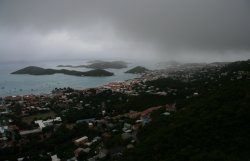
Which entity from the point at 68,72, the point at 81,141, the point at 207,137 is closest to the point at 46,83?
the point at 68,72

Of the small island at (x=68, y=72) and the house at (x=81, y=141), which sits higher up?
the small island at (x=68, y=72)

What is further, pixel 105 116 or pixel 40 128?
pixel 105 116

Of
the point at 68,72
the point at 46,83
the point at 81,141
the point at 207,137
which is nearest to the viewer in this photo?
the point at 207,137

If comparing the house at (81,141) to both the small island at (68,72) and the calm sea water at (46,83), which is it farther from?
the small island at (68,72)

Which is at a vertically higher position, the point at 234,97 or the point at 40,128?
the point at 234,97

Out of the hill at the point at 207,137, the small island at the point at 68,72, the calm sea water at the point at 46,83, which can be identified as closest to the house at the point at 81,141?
the hill at the point at 207,137

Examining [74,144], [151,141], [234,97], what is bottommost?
[74,144]

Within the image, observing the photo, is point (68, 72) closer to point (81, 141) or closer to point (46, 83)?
point (46, 83)

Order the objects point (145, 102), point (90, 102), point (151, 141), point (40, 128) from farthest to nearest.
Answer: point (90, 102), point (145, 102), point (40, 128), point (151, 141)

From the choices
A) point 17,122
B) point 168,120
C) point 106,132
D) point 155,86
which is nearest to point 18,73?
point 155,86

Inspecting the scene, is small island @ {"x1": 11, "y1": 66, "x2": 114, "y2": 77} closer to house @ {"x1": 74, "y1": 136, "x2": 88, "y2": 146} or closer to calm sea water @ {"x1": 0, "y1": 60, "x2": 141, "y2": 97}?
calm sea water @ {"x1": 0, "y1": 60, "x2": 141, "y2": 97}

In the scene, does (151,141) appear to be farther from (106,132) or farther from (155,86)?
(155,86)
